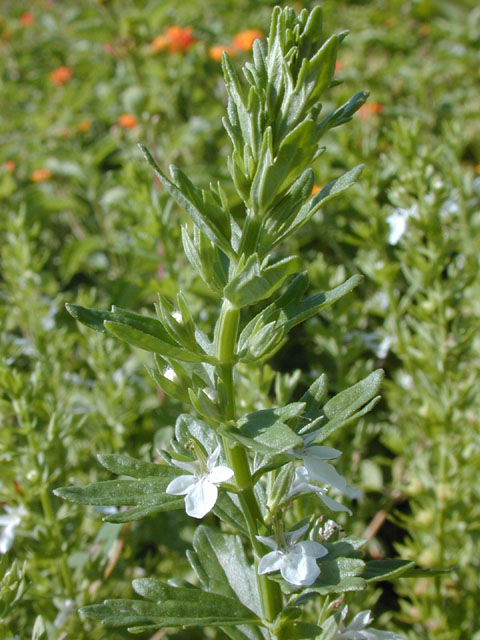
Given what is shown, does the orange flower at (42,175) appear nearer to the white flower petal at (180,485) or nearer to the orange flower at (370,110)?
the orange flower at (370,110)

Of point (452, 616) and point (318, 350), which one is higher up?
point (318, 350)

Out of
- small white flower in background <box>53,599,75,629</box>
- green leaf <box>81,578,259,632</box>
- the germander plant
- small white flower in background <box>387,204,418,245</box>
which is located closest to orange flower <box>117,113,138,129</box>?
small white flower in background <box>387,204,418,245</box>

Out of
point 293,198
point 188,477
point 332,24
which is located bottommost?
point 188,477

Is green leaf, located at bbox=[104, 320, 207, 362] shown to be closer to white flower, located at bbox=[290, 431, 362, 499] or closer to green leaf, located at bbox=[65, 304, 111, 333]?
green leaf, located at bbox=[65, 304, 111, 333]

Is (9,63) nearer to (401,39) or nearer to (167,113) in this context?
(167,113)

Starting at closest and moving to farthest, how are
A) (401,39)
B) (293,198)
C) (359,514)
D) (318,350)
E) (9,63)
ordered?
(293,198) < (359,514) < (318,350) < (401,39) < (9,63)

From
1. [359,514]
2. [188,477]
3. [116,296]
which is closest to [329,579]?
[188,477]

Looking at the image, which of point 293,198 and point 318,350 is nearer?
point 293,198
